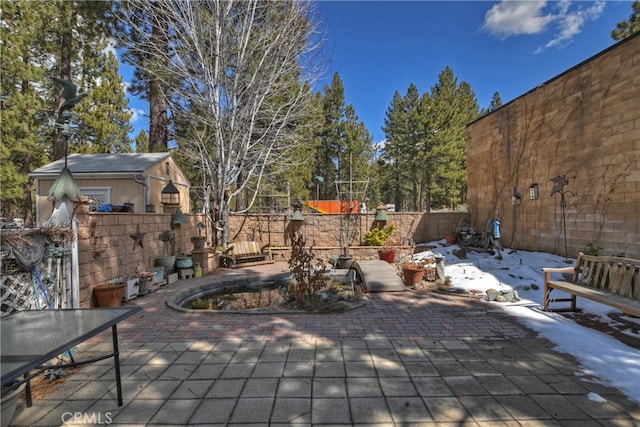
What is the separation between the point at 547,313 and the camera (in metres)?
4.44

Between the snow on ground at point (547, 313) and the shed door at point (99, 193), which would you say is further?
the shed door at point (99, 193)

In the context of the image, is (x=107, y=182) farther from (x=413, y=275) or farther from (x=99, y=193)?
(x=413, y=275)

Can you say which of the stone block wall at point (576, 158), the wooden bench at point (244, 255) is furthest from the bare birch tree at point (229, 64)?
the stone block wall at point (576, 158)

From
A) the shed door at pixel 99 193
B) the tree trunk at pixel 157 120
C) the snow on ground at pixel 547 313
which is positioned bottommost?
the snow on ground at pixel 547 313

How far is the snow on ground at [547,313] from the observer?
9.18ft

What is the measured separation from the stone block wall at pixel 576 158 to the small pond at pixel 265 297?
520 centimetres

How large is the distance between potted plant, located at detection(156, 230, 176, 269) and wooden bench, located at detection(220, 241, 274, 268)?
1886 mm

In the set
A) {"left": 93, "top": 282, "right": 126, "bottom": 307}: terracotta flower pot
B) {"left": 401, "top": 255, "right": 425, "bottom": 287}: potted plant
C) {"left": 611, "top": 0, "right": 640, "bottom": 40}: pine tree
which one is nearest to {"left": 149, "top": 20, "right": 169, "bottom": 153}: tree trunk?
{"left": 93, "top": 282, "right": 126, "bottom": 307}: terracotta flower pot

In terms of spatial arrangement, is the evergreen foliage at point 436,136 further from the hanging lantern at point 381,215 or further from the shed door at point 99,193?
the shed door at point 99,193

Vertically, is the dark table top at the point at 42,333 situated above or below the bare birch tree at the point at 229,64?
below

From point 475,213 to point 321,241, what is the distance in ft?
19.3

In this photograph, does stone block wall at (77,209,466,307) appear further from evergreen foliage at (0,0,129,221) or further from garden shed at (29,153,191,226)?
evergreen foliage at (0,0,129,221)

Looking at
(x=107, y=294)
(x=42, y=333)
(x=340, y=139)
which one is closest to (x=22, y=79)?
(x=107, y=294)

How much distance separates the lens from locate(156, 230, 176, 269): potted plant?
700cm
